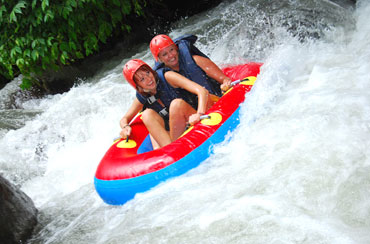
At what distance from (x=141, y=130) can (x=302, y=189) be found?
1.93m

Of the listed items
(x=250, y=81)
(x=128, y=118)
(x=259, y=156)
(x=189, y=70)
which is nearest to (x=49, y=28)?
(x=128, y=118)

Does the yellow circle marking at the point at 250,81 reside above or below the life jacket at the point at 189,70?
below

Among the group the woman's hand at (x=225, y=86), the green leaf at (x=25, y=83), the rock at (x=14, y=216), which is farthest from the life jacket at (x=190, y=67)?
the green leaf at (x=25, y=83)

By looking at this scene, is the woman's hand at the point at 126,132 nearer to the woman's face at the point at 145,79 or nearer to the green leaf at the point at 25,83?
the woman's face at the point at 145,79

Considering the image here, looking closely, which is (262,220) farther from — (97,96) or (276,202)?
(97,96)

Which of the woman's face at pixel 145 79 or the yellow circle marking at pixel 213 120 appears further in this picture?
the woman's face at pixel 145 79

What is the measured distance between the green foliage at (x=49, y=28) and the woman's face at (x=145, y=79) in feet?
9.22

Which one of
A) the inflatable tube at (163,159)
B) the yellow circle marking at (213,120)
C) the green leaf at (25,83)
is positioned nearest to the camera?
the inflatable tube at (163,159)

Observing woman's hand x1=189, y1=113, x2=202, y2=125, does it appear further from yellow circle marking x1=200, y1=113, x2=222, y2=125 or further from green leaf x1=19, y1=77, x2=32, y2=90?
green leaf x1=19, y1=77, x2=32, y2=90

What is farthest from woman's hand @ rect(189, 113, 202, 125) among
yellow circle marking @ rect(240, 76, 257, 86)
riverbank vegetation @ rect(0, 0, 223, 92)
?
riverbank vegetation @ rect(0, 0, 223, 92)

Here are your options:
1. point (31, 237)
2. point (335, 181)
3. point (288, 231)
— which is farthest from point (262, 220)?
point (31, 237)

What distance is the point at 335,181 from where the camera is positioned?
2.23 meters

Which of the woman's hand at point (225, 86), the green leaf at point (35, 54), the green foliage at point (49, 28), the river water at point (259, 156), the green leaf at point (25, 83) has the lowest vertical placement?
the river water at point (259, 156)

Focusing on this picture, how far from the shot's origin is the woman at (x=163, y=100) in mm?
3283
